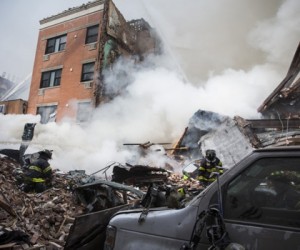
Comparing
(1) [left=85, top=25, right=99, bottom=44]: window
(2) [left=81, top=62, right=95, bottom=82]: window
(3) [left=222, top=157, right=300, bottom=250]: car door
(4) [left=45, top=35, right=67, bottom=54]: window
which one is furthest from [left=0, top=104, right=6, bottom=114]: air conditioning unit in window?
(3) [left=222, top=157, right=300, bottom=250]: car door

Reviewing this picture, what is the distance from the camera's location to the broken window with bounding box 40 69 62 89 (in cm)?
2256

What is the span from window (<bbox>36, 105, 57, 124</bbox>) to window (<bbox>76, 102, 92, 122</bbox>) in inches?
89.1

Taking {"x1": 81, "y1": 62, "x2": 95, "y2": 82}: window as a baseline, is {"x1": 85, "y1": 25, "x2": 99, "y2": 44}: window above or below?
above

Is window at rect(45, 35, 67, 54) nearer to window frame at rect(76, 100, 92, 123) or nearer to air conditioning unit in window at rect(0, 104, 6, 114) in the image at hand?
air conditioning unit in window at rect(0, 104, 6, 114)

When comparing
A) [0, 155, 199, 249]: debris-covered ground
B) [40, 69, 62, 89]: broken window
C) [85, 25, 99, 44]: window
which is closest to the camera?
[0, 155, 199, 249]: debris-covered ground

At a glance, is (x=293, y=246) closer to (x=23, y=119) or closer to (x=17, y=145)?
(x=17, y=145)

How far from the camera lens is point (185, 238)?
7.20 feet

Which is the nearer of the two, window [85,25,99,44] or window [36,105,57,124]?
window [85,25,99,44]

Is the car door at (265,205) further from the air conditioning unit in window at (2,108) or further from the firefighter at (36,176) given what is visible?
the air conditioning unit in window at (2,108)

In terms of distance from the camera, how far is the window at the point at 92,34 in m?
21.4

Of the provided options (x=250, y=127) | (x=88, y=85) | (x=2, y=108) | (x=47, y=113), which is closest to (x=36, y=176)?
(x=250, y=127)

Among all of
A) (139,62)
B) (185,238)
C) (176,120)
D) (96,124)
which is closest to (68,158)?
(96,124)

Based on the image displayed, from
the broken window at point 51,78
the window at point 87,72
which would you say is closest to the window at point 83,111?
the window at point 87,72

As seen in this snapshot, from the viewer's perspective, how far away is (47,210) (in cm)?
651
